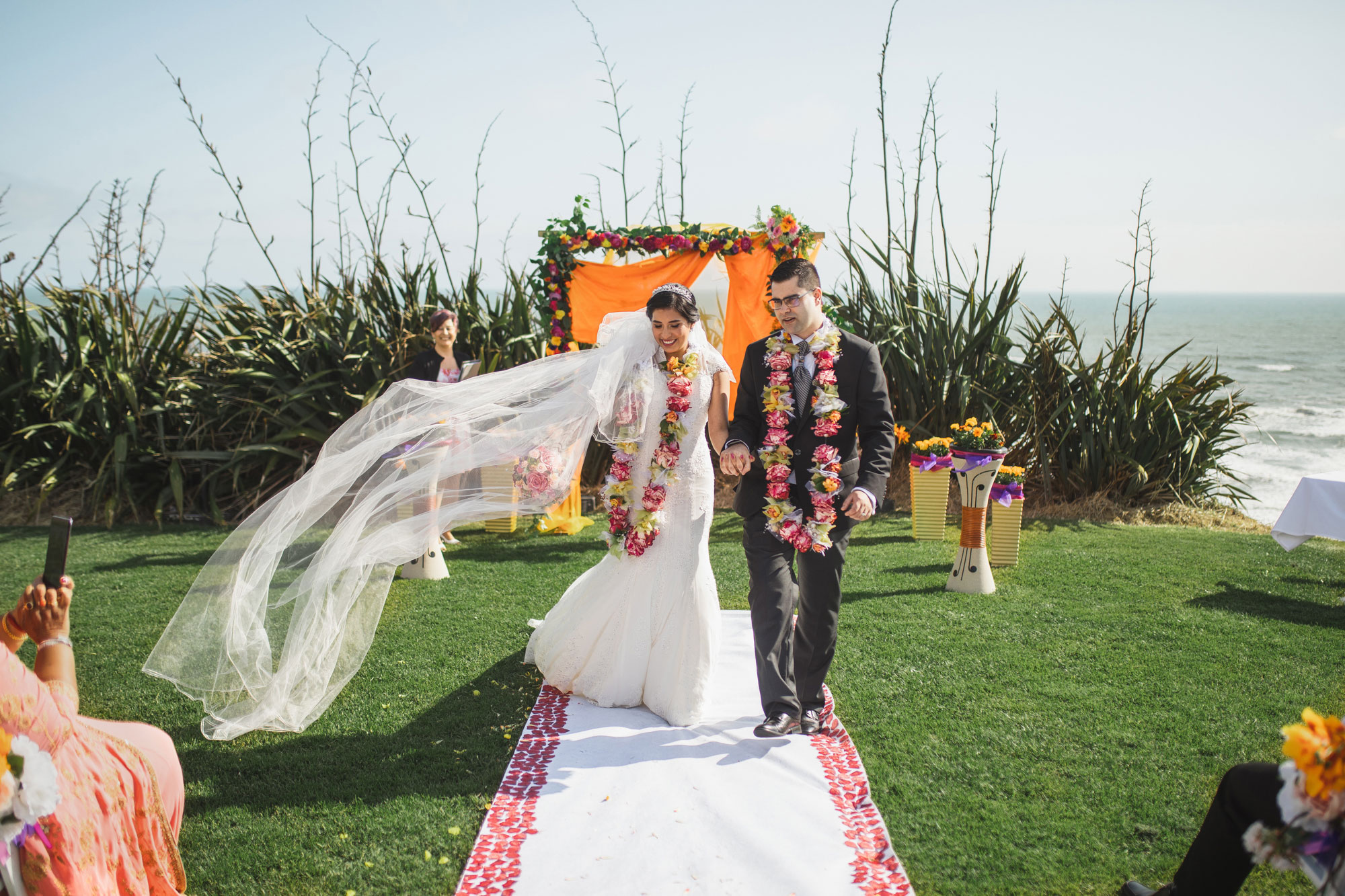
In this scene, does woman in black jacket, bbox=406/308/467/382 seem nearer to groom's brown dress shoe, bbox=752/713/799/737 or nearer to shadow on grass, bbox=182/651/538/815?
shadow on grass, bbox=182/651/538/815

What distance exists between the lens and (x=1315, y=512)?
16.9ft

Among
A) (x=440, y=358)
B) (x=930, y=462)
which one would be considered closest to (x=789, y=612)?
(x=930, y=462)

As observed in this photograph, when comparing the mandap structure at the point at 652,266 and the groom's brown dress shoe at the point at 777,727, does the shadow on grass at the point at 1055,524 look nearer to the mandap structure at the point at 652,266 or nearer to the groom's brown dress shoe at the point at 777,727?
the mandap structure at the point at 652,266

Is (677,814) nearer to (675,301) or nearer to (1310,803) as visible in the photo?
(1310,803)

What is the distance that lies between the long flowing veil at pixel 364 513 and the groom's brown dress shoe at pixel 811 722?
4.45 ft

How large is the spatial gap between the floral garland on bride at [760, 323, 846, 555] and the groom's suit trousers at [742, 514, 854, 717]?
0.07m

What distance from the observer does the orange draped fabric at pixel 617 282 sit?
7.31m

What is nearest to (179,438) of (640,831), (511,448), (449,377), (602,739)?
(449,377)

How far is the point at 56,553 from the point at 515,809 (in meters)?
1.58

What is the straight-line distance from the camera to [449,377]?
5973 millimetres

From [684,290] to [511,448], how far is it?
983 millimetres

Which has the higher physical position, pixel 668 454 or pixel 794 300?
pixel 794 300

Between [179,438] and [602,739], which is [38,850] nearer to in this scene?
[602,739]

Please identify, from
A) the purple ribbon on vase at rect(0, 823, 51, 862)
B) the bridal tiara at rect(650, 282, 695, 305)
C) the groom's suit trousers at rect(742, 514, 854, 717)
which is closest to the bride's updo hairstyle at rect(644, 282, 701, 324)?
the bridal tiara at rect(650, 282, 695, 305)
